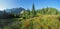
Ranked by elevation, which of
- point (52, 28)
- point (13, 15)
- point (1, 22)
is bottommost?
point (52, 28)

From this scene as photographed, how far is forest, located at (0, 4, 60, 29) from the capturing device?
7.07ft

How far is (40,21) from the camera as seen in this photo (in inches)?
90.0

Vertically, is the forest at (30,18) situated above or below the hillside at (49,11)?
below

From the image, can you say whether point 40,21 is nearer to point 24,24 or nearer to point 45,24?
point 45,24

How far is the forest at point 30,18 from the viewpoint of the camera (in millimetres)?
2154

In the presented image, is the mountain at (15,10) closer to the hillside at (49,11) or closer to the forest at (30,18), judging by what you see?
the forest at (30,18)

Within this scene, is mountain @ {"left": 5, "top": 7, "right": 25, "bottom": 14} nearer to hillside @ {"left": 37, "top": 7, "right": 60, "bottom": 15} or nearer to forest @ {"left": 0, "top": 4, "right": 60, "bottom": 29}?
forest @ {"left": 0, "top": 4, "right": 60, "bottom": 29}

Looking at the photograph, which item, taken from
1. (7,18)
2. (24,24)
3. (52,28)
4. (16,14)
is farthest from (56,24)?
(7,18)

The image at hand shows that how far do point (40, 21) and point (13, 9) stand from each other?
606 mm

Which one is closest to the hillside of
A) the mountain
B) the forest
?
the forest

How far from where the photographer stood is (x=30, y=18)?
219cm

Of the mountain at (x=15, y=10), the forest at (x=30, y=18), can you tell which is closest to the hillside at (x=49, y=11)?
the forest at (x=30, y=18)

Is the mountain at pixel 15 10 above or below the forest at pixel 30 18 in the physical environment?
above

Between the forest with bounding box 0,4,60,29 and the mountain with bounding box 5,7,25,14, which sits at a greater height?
the mountain with bounding box 5,7,25,14
